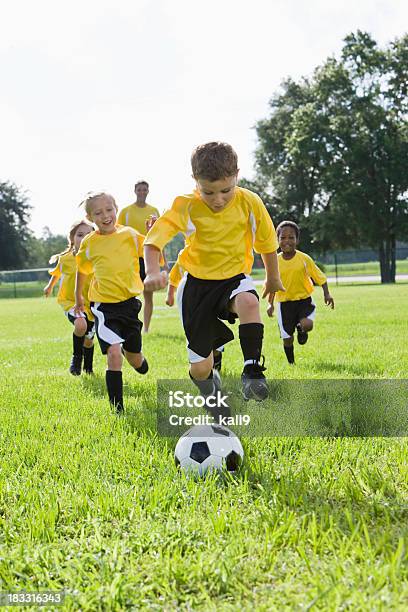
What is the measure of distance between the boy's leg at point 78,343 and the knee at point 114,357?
198cm

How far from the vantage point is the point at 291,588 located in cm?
195

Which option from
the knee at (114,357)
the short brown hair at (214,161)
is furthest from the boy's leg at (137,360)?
the short brown hair at (214,161)

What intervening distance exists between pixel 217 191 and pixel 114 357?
1.87m

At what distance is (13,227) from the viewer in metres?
60.1

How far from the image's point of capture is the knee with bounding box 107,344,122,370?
194 inches

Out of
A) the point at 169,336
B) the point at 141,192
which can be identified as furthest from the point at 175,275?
the point at 169,336

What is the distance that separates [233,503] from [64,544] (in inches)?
29.9

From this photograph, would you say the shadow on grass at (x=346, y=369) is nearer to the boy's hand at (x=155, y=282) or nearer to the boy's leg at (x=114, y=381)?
the boy's leg at (x=114, y=381)

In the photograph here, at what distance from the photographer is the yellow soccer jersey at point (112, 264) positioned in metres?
5.32

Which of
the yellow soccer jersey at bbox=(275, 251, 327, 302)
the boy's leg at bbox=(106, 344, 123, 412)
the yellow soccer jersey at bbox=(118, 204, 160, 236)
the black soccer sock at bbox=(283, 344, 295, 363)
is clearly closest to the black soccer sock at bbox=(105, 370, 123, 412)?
the boy's leg at bbox=(106, 344, 123, 412)

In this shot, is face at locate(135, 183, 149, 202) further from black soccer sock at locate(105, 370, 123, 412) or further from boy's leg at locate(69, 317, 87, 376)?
black soccer sock at locate(105, 370, 123, 412)

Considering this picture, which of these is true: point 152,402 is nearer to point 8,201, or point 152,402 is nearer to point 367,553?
point 367,553

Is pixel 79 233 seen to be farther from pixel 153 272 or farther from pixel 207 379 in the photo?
pixel 153 272

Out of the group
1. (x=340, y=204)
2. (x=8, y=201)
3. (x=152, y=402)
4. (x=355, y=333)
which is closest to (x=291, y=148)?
(x=340, y=204)
